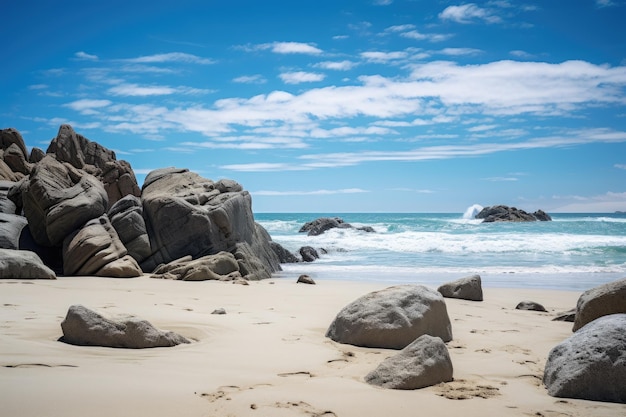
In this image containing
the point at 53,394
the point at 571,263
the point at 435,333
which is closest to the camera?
the point at 53,394

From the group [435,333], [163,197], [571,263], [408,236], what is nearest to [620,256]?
[571,263]

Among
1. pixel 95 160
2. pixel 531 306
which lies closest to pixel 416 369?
pixel 531 306

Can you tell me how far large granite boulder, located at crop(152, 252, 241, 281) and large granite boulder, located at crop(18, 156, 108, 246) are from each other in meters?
2.43

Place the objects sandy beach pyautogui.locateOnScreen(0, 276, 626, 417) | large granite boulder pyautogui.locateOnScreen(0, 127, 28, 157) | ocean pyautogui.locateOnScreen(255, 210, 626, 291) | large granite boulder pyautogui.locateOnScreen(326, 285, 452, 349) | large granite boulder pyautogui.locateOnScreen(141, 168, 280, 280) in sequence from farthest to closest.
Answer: large granite boulder pyautogui.locateOnScreen(0, 127, 28, 157) → ocean pyautogui.locateOnScreen(255, 210, 626, 291) → large granite boulder pyautogui.locateOnScreen(141, 168, 280, 280) → large granite boulder pyautogui.locateOnScreen(326, 285, 452, 349) → sandy beach pyautogui.locateOnScreen(0, 276, 626, 417)

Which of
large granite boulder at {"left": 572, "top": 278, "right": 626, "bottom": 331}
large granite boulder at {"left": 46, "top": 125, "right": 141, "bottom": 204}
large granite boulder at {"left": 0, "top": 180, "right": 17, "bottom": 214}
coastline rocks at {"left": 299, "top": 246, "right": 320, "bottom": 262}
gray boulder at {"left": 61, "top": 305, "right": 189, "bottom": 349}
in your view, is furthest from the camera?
large granite boulder at {"left": 46, "top": 125, "right": 141, "bottom": 204}

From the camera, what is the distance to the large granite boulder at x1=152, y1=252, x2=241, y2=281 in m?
12.3

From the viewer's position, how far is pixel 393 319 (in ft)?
19.2

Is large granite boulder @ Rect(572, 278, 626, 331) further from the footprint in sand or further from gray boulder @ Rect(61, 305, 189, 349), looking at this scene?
gray boulder @ Rect(61, 305, 189, 349)

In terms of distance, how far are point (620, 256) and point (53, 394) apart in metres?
22.9

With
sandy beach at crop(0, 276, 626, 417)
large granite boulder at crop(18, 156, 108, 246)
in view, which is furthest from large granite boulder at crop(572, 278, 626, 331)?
large granite boulder at crop(18, 156, 108, 246)

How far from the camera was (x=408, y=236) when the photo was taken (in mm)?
33469

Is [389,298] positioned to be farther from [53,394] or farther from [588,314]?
[53,394]

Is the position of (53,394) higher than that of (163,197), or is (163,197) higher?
(163,197)

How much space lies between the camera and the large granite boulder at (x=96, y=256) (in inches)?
486
